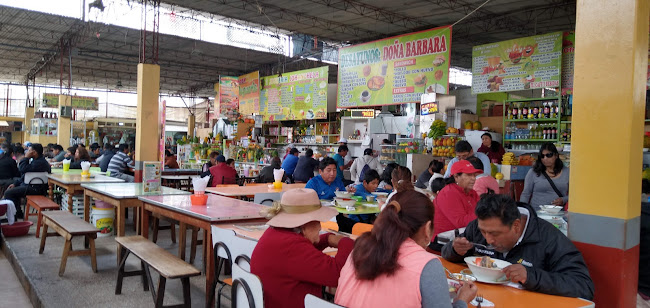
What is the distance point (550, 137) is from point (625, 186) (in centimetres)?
746

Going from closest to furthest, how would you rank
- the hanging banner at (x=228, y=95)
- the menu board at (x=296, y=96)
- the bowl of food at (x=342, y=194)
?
the bowl of food at (x=342, y=194)
the menu board at (x=296, y=96)
the hanging banner at (x=228, y=95)

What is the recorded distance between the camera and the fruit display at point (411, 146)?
9.95m

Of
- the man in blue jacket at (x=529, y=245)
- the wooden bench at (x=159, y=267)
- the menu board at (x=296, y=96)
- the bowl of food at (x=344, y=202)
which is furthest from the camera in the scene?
the menu board at (x=296, y=96)

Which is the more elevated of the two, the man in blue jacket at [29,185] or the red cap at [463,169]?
the red cap at [463,169]

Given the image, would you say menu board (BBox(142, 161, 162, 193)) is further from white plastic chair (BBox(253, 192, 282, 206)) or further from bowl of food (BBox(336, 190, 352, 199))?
bowl of food (BBox(336, 190, 352, 199))

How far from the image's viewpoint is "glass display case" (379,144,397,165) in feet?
34.5

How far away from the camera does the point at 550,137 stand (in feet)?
31.7

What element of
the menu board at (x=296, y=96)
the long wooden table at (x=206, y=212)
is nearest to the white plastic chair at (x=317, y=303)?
the long wooden table at (x=206, y=212)

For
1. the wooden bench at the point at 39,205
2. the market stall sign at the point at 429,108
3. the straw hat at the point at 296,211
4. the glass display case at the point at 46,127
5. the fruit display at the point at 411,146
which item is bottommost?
the wooden bench at the point at 39,205

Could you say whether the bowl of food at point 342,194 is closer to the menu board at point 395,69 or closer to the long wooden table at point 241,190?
the long wooden table at point 241,190

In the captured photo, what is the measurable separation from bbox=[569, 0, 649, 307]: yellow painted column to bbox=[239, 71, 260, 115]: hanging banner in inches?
560

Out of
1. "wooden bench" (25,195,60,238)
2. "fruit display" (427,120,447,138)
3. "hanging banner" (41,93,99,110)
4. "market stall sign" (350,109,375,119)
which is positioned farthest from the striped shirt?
"hanging banner" (41,93,99,110)

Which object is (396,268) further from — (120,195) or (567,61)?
(567,61)

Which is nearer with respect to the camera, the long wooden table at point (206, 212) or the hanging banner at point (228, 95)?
the long wooden table at point (206, 212)
